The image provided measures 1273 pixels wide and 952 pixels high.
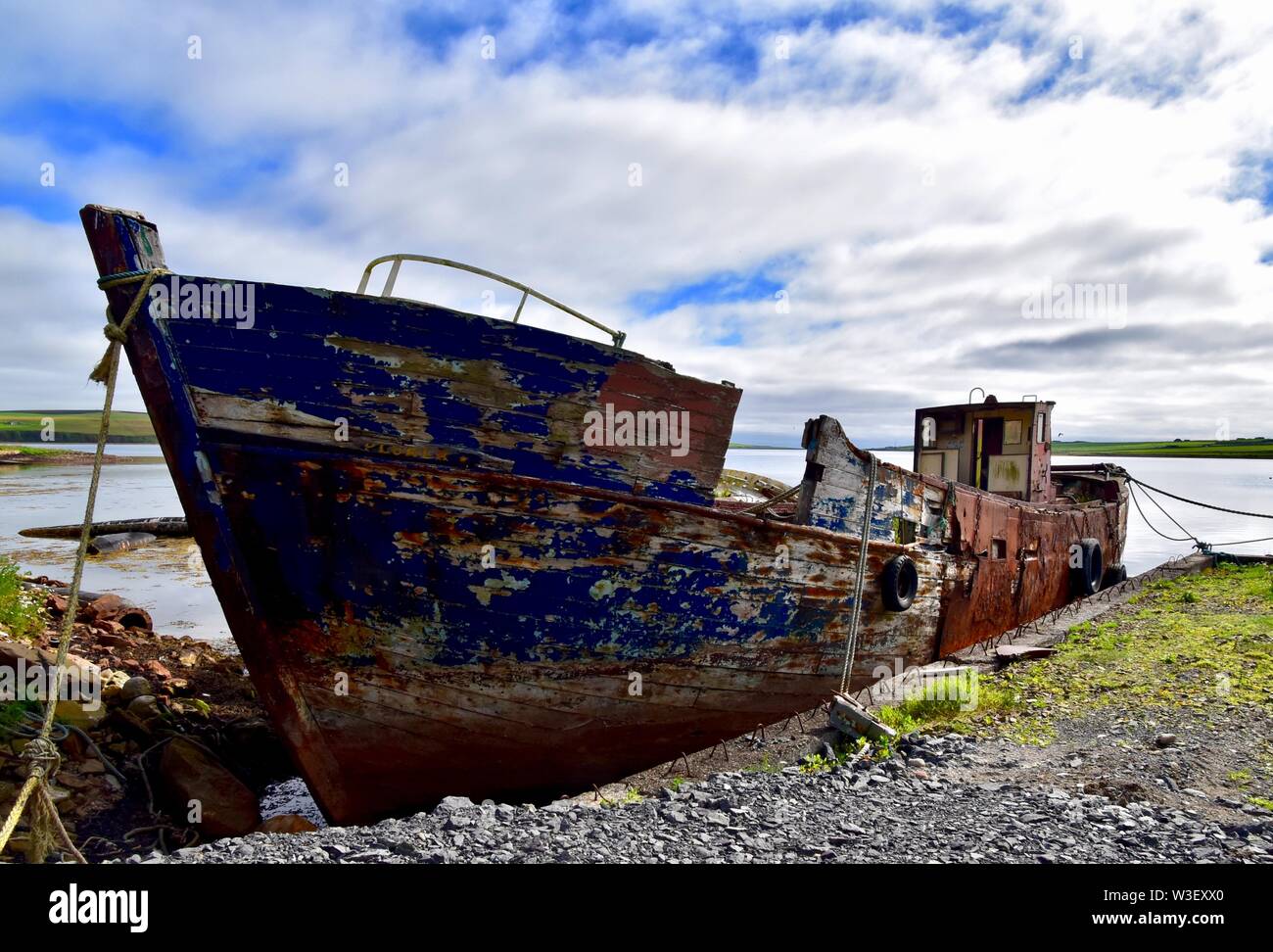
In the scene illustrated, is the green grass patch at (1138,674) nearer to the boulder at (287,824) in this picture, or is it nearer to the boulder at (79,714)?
the boulder at (287,824)

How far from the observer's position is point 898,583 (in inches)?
280

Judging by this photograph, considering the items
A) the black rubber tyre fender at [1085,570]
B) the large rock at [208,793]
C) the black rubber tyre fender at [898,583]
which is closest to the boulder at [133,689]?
the large rock at [208,793]

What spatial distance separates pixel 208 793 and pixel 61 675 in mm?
1770

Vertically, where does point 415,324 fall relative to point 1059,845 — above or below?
above

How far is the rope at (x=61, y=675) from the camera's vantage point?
3533mm

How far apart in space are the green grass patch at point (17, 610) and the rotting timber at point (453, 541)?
14.2ft

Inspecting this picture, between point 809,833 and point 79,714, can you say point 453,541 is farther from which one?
point 79,714

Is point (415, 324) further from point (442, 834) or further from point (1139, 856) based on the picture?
point (1139, 856)

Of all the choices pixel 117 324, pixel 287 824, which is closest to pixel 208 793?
pixel 287 824
